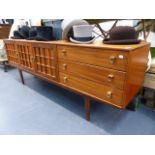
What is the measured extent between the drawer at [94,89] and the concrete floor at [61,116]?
0.35 metres

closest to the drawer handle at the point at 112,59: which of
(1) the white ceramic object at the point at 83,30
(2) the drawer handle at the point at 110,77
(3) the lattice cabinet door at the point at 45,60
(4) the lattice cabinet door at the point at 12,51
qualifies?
(2) the drawer handle at the point at 110,77

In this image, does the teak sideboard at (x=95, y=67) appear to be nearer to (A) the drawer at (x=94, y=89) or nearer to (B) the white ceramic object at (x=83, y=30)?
(A) the drawer at (x=94, y=89)

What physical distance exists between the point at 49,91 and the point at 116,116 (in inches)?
42.9

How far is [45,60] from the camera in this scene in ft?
5.86

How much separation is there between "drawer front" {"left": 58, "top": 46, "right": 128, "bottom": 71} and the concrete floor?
2.16ft

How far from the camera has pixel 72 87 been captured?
155cm

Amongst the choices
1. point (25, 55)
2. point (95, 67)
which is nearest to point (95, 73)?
point (95, 67)

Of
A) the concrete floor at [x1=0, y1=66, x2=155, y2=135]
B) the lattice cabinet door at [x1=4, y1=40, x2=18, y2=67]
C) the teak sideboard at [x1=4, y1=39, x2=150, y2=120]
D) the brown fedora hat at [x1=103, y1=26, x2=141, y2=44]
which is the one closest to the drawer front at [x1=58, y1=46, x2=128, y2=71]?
the teak sideboard at [x1=4, y1=39, x2=150, y2=120]

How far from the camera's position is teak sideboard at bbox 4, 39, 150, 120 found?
110 cm

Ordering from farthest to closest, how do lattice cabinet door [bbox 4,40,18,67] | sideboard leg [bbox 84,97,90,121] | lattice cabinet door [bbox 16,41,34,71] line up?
1. lattice cabinet door [bbox 4,40,18,67]
2. lattice cabinet door [bbox 16,41,34,71]
3. sideboard leg [bbox 84,97,90,121]

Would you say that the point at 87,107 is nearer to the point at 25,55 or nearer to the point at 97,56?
the point at 97,56

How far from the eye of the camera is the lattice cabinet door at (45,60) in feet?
5.38

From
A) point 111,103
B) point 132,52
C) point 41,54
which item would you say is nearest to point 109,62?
point 132,52

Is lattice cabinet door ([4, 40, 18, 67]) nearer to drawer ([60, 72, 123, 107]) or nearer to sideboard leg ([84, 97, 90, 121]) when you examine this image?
drawer ([60, 72, 123, 107])
